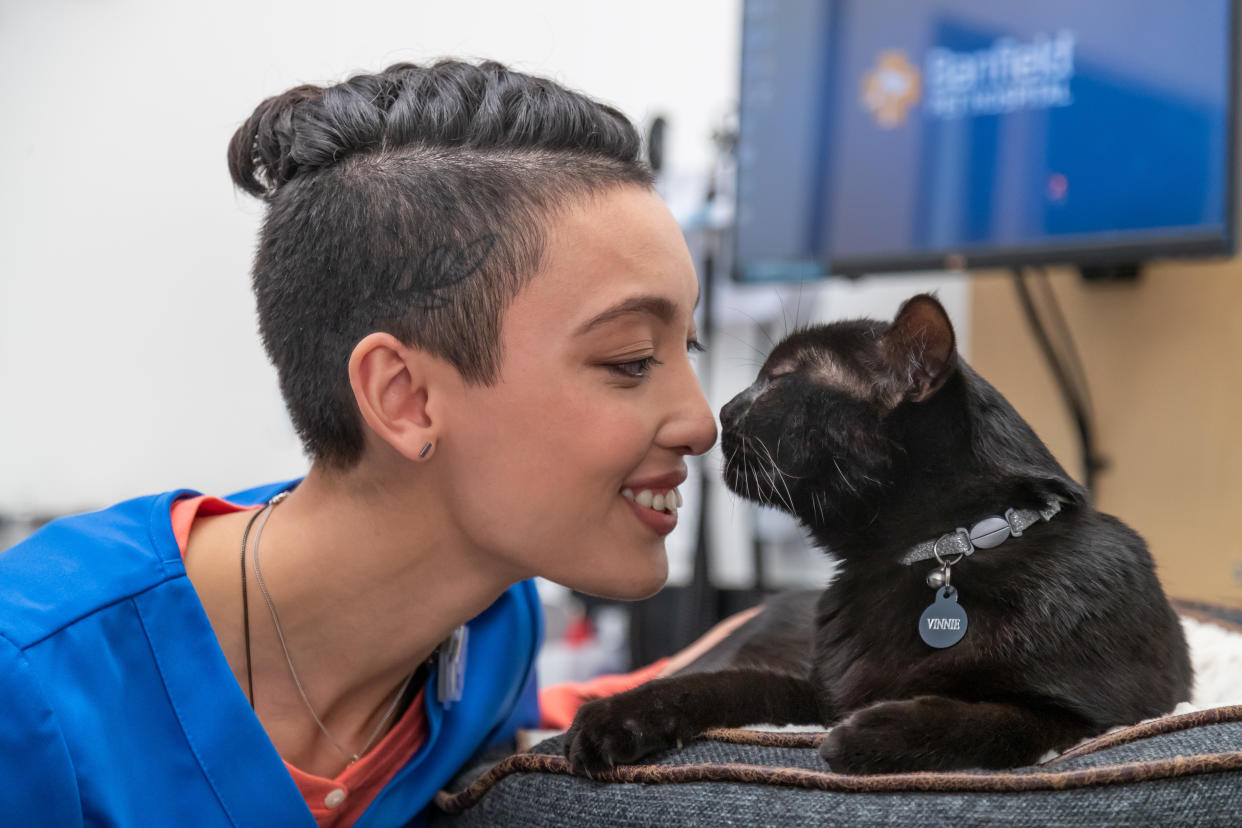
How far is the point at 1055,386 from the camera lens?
168cm

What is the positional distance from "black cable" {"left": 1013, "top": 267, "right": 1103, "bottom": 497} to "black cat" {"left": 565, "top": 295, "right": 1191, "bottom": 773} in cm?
77

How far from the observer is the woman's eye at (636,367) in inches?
32.6

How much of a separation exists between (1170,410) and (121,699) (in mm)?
1448

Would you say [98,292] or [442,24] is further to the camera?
[442,24]

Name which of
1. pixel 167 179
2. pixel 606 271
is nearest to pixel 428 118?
pixel 606 271

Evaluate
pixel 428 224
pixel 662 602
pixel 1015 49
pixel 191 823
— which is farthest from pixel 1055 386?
pixel 191 823

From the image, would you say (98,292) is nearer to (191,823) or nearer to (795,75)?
(795,75)

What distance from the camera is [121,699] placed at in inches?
30.7

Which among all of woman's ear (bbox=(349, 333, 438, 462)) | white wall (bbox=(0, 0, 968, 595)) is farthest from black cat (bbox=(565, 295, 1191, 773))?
white wall (bbox=(0, 0, 968, 595))

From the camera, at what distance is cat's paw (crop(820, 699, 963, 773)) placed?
0.67 metres

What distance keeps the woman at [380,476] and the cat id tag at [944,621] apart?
22 cm

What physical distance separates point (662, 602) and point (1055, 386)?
2.64 ft

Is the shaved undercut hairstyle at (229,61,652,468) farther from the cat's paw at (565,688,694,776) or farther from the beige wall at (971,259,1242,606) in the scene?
the beige wall at (971,259,1242,606)

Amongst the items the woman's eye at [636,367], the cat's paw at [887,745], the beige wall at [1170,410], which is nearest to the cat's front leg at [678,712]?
the cat's paw at [887,745]
